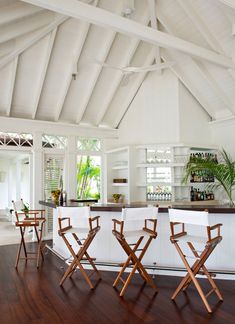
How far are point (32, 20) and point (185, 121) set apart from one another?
3.92 meters

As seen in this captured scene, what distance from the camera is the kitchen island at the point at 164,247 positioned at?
399 centimetres

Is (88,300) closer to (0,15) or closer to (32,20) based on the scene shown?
(0,15)

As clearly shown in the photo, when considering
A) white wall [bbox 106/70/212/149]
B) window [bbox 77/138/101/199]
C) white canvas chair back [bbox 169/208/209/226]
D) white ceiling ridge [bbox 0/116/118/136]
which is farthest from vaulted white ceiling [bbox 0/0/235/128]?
white canvas chair back [bbox 169/208/209/226]

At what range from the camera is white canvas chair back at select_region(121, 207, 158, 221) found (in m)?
3.55

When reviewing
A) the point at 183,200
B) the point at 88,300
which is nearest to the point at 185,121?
the point at 183,200

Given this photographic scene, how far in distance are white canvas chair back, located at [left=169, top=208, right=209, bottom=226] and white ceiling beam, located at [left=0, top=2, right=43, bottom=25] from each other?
→ 394 centimetres

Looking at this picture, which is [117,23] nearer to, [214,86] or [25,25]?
[25,25]

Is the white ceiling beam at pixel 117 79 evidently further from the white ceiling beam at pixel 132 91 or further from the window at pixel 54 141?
the window at pixel 54 141

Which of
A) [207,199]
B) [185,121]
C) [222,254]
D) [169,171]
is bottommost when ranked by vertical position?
[222,254]

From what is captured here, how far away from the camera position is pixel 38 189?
278 inches

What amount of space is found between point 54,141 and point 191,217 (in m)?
5.00

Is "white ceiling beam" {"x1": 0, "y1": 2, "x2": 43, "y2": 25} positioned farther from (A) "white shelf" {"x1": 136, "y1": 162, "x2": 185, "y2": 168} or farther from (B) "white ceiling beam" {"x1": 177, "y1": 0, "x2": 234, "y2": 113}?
(A) "white shelf" {"x1": 136, "y1": 162, "x2": 185, "y2": 168}

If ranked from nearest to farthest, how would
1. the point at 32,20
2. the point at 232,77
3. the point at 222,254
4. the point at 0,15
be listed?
the point at 222,254 → the point at 0,15 → the point at 32,20 → the point at 232,77

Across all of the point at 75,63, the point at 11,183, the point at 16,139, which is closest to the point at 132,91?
the point at 75,63
